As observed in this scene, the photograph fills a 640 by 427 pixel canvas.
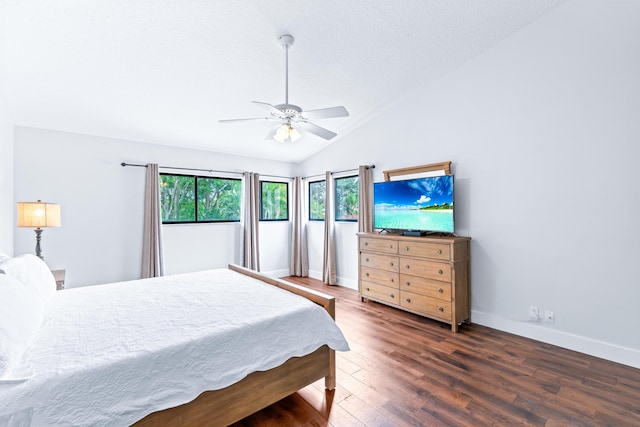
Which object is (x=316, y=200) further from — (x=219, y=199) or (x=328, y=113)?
(x=328, y=113)

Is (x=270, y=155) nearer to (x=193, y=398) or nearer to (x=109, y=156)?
(x=109, y=156)

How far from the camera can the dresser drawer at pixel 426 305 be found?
3.16 metres

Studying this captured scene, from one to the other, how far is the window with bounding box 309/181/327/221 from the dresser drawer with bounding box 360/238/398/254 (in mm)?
1646

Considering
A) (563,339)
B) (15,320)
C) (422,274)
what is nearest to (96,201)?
(15,320)

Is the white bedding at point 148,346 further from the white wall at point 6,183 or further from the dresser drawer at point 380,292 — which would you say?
the dresser drawer at point 380,292

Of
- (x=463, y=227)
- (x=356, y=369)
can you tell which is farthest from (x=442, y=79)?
(x=356, y=369)

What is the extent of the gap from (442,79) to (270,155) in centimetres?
308

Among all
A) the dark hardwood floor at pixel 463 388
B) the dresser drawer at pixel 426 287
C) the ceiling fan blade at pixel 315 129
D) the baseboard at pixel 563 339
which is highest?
the ceiling fan blade at pixel 315 129

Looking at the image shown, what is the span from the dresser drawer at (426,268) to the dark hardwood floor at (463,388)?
2.01 ft

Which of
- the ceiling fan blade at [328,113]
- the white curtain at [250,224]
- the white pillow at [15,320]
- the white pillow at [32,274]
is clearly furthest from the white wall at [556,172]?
the white pillow at [32,274]

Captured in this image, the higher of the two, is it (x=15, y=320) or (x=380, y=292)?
(x=15, y=320)

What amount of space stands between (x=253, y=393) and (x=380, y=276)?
249 centimetres

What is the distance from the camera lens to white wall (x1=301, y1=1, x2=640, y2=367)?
2441 mm

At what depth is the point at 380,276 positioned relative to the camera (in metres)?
3.86
